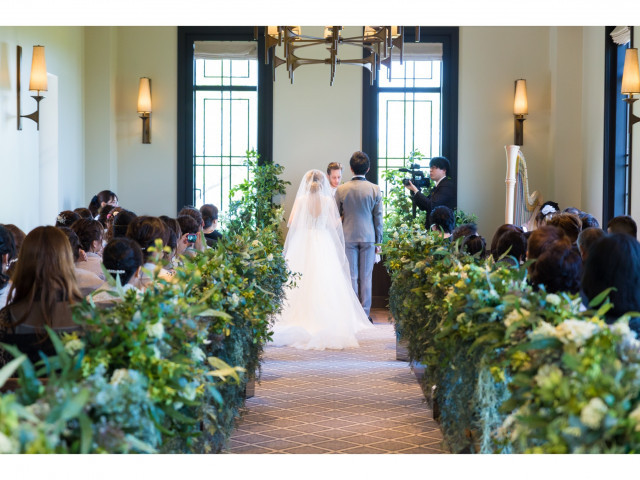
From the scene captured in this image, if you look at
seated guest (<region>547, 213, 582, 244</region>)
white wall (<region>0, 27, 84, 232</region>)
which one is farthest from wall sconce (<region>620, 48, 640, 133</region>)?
white wall (<region>0, 27, 84, 232</region>)

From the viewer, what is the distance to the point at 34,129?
28.0ft

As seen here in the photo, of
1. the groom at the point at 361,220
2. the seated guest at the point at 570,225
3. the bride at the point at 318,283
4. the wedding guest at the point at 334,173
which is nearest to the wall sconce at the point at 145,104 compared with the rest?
the wedding guest at the point at 334,173

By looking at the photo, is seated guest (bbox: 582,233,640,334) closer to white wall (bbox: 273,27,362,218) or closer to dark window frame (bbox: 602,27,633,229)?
dark window frame (bbox: 602,27,633,229)

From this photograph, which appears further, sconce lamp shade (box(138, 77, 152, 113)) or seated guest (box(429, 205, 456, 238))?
sconce lamp shade (box(138, 77, 152, 113))

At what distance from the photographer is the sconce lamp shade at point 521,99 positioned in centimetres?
1061

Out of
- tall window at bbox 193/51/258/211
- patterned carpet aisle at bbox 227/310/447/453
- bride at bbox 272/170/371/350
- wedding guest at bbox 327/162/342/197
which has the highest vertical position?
tall window at bbox 193/51/258/211

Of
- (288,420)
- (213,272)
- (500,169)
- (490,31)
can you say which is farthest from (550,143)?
(213,272)

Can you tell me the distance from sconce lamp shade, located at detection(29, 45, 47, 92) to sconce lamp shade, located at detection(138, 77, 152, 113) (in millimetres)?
2508

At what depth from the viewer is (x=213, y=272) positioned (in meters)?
4.06

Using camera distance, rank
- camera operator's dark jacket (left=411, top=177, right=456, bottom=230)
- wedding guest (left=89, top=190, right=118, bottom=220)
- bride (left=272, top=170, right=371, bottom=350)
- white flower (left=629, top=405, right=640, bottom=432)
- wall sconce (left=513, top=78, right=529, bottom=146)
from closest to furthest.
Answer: white flower (left=629, top=405, right=640, bottom=432), bride (left=272, top=170, right=371, bottom=350), camera operator's dark jacket (left=411, top=177, right=456, bottom=230), wedding guest (left=89, top=190, right=118, bottom=220), wall sconce (left=513, top=78, right=529, bottom=146)

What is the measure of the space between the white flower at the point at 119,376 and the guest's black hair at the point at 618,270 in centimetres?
206

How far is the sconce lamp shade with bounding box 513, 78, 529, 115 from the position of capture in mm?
10609

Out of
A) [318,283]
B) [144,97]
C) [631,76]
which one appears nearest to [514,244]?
[631,76]

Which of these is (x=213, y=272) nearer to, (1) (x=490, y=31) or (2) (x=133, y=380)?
(2) (x=133, y=380)
